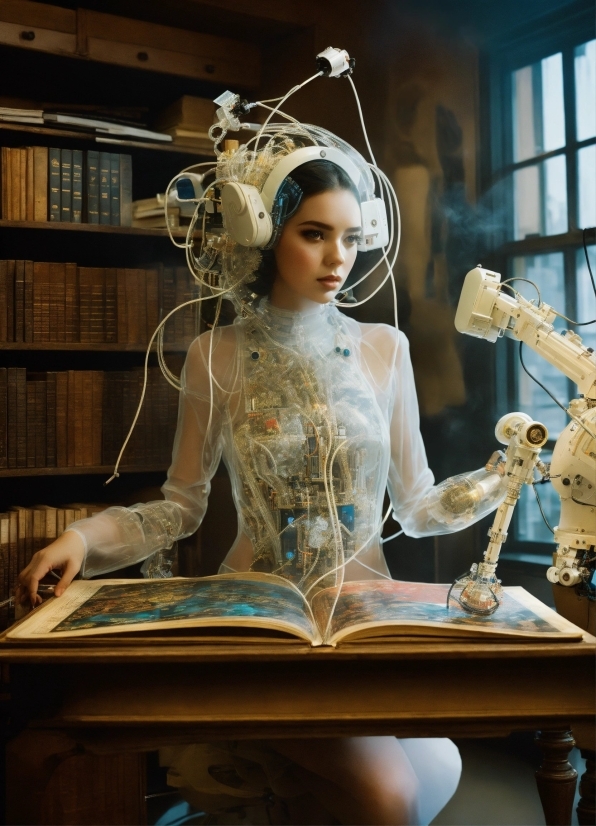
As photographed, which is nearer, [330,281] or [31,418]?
[330,281]

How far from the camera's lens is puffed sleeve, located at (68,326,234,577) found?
51.7 inches

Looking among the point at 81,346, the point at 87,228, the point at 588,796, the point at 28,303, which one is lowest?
the point at 588,796

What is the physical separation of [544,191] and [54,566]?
146 cm

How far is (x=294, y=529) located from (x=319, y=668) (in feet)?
1.62

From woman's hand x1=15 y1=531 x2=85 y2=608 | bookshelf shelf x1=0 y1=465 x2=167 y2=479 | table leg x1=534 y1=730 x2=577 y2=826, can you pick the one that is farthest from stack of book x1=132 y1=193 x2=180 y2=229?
table leg x1=534 y1=730 x2=577 y2=826

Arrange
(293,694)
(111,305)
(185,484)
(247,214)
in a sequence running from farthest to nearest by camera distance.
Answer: (111,305), (185,484), (247,214), (293,694)

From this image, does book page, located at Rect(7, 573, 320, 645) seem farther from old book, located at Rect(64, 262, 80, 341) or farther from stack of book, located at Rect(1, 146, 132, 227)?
stack of book, located at Rect(1, 146, 132, 227)

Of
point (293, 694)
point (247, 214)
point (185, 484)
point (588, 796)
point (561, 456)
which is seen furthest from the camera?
point (185, 484)

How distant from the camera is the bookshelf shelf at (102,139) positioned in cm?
201

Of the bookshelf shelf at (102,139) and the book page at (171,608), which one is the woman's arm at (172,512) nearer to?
the book page at (171,608)

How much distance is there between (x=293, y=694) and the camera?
884mm

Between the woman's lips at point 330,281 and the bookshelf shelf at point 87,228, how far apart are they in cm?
89

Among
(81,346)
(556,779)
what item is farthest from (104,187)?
(556,779)

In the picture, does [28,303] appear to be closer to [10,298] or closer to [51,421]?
[10,298]
